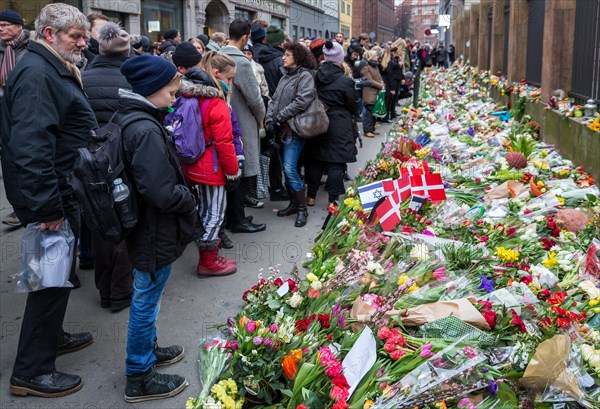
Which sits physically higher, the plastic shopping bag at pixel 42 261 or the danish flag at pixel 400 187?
the danish flag at pixel 400 187

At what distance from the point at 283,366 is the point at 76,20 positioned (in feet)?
7.14

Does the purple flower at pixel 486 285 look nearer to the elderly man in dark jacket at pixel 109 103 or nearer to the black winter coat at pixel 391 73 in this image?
the elderly man in dark jacket at pixel 109 103

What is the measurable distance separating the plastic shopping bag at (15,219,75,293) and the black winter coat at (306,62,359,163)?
12.1 feet

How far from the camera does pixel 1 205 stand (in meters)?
7.16

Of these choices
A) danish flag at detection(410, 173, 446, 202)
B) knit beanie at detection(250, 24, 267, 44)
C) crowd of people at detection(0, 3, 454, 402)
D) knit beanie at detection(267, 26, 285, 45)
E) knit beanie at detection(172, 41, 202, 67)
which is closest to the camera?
crowd of people at detection(0, 3, 454, 402)

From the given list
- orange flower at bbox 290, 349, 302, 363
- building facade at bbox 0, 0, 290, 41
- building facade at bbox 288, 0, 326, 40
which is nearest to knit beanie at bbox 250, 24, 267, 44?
building facade at bbox 0, 0, 290, 41

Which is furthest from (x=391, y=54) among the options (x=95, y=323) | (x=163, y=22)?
(x=95, y=323)

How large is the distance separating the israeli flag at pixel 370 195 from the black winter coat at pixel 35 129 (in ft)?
8.19

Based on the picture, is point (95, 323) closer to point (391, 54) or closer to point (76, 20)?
point (76, 20)

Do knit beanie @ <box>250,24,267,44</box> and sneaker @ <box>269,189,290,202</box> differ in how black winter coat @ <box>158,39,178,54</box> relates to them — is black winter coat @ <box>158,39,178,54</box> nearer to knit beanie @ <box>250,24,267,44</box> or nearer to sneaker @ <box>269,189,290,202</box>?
knit beanie @ <box>250,24,267,44</box>

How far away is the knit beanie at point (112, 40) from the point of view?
13.9 ft

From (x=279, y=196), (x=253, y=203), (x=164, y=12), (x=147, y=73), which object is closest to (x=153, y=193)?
(x=147, y=73)

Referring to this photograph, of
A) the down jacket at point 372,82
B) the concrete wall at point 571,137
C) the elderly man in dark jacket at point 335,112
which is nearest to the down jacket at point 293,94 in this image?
the elderly man in dark jacket at point 335,112

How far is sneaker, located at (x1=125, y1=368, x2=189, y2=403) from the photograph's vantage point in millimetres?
3234
